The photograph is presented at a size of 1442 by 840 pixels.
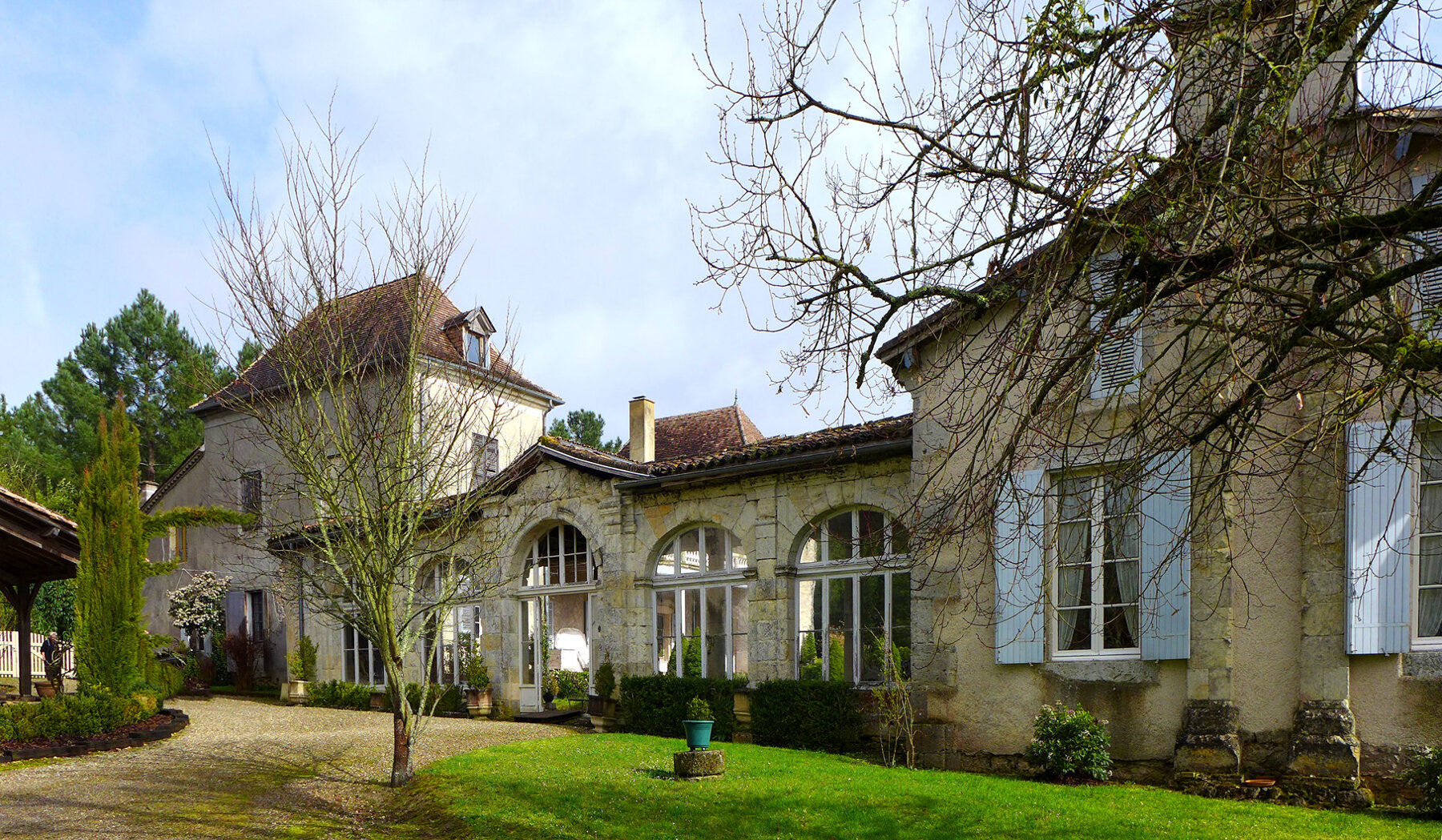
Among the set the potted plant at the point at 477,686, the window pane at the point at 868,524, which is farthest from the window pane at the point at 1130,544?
the potted plant at the point at 477,686

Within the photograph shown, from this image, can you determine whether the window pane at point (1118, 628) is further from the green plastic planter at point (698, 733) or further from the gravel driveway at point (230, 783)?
the gravel driveway at point (230, 783)

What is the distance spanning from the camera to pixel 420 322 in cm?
1123

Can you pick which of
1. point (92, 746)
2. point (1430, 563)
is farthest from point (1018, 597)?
point (92, 746)

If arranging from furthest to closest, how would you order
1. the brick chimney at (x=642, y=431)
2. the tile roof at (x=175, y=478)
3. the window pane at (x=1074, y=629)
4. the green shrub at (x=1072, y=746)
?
the tile roof at (x=175, y=478), the brick chimney at (x=642, y=431), the window pane at (x=1074, y=629), the green shrub at (x=1072, y=746)

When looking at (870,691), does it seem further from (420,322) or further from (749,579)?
(420,322)

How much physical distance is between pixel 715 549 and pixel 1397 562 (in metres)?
8.96

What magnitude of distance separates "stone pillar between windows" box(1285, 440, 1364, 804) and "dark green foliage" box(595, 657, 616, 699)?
9.52 metres

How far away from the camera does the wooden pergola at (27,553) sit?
13523 mm

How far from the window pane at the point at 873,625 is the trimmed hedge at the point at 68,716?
32.2 feet

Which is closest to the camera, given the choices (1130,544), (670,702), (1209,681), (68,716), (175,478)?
(1209,681)

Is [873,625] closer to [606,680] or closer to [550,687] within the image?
[606,680]

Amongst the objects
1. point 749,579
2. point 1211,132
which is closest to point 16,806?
point 749,579

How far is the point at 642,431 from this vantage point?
18844 millimetres

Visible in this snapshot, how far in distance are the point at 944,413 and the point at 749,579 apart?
427 cm
